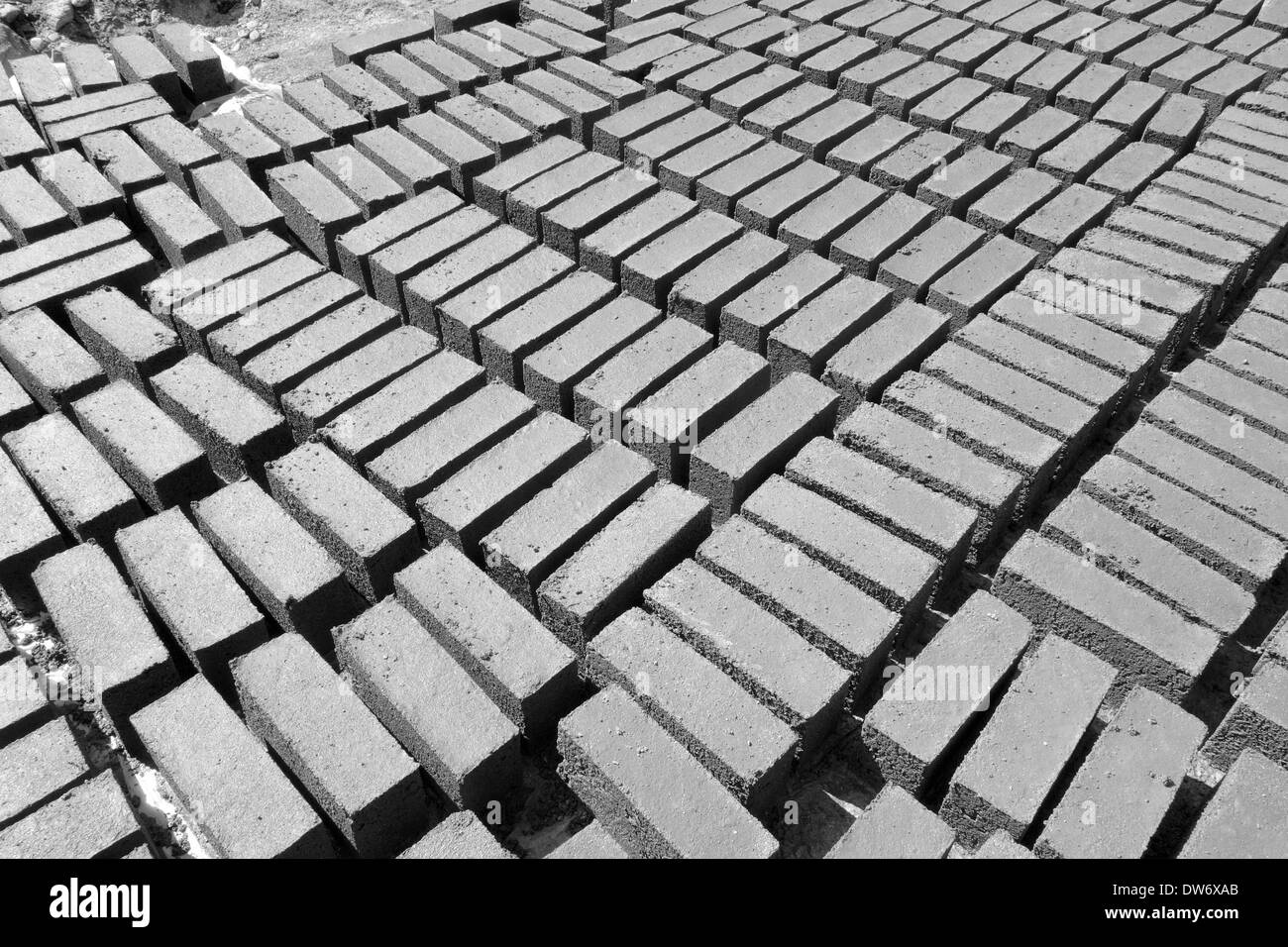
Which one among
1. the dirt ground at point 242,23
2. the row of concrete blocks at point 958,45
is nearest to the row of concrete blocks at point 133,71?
the dirt ground at point 242,23

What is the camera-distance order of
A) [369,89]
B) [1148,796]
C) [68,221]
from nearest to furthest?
[1148,796], [68,221], [369,89]

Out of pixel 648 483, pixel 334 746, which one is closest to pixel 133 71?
pixel 648 483

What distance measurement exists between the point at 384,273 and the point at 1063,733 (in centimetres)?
423

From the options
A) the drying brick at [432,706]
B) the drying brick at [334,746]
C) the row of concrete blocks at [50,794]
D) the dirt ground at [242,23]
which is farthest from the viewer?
the dirt ground at [242,23]

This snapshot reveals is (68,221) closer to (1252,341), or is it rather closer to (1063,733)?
(1063,733)

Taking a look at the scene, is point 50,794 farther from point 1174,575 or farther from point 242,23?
point 242,23

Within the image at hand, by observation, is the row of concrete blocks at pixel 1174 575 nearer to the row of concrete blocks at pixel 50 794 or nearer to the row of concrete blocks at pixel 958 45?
the row of concrete blocks at pixel 50 794

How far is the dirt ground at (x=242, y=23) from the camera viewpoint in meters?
8.55

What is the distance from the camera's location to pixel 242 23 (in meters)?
9.21

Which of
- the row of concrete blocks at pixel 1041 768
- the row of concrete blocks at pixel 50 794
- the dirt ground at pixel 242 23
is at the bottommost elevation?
the row of concrete blocks at pixel 1041 768

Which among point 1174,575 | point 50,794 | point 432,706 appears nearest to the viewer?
point 50,794
